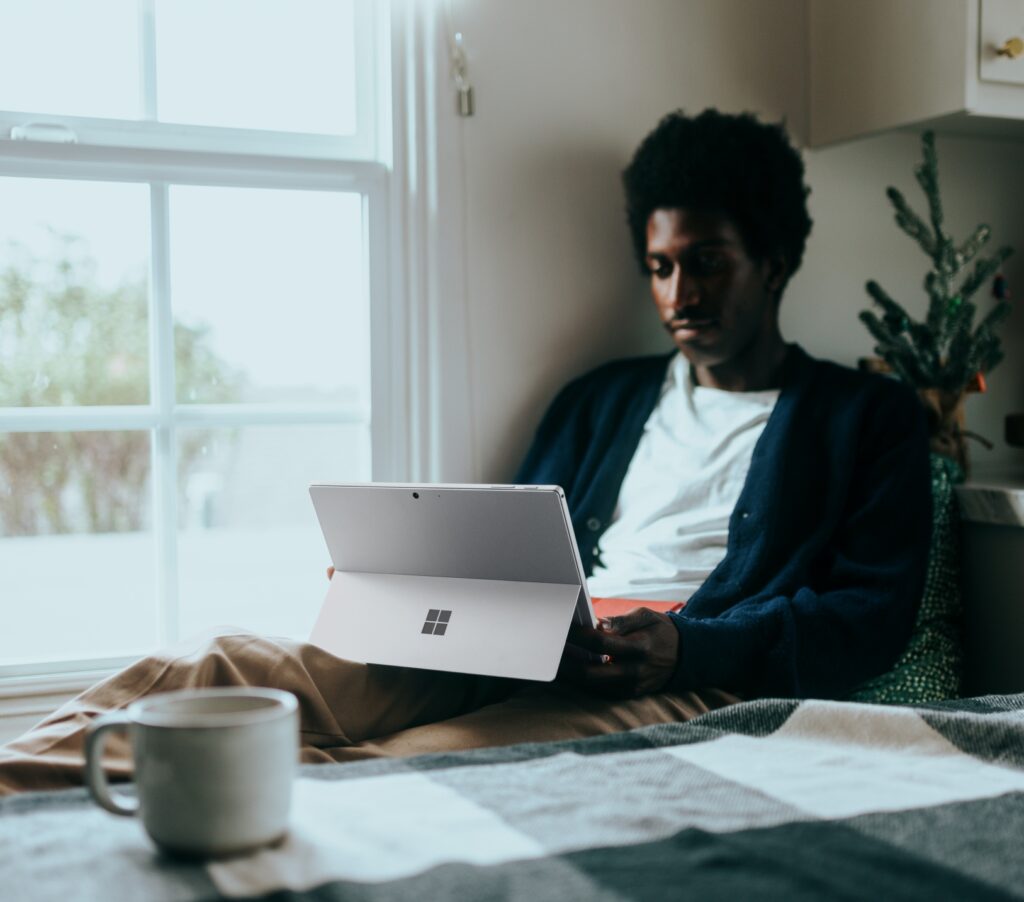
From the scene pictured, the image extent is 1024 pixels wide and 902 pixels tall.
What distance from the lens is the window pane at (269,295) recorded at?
192 centimetres

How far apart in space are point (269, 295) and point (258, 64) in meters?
0.39

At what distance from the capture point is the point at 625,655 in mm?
1324

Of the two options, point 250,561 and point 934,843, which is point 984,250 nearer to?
point 250,561

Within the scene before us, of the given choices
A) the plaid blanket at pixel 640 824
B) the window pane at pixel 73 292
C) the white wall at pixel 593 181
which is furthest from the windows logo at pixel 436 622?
the window pane at pixel 73 292

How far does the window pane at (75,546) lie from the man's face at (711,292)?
89 centimetres

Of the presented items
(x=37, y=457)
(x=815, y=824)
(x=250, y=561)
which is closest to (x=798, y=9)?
(x=250, y=561)

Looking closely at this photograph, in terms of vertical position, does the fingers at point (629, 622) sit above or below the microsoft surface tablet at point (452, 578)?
below

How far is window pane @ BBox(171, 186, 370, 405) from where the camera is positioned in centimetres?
192

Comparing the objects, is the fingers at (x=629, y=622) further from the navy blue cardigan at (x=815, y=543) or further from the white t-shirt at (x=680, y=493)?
the white t-shirt at (x=680, y=493)

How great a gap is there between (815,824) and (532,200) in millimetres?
1533

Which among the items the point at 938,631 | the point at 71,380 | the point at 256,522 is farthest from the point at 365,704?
the point at 938,631

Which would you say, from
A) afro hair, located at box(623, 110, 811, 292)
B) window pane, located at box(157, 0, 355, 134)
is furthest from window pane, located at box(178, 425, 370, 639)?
afro hair, located at box(623, 110, 811, 292)

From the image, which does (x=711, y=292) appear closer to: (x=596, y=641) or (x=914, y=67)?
(x=914, y=67)

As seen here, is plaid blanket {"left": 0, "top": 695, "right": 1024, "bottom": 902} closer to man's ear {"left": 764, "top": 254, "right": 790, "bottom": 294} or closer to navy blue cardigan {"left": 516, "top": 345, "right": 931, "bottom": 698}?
navy blue cardigan {"left": 516, "top": 345, "right": 931, "bottom": 698}
